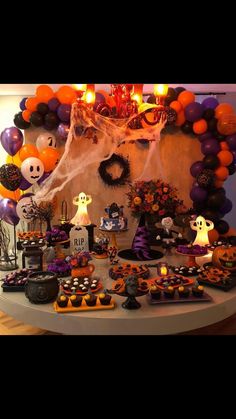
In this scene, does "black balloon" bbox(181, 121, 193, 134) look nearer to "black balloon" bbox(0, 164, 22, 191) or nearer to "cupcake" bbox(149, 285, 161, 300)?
"black balloon" bbox(0, 164, 22, 191)

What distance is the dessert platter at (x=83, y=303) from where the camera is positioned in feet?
9.53

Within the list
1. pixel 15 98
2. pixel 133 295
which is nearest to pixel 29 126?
pixel 15 98

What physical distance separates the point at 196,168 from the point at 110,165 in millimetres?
1308

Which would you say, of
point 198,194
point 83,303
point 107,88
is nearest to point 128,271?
point 83,303

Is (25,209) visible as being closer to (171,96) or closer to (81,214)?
(81,214)

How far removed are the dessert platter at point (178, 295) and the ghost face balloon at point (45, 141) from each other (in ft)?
10.1

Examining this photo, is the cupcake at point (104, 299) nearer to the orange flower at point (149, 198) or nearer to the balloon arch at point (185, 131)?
the orange flower at point (149, 198)

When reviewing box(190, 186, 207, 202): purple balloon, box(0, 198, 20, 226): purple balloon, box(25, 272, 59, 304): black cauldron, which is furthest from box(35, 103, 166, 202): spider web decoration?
box(25, 272, 59, 304): black cauldron

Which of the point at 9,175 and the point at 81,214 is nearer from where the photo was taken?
the point at 9,175

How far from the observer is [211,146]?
5391mm

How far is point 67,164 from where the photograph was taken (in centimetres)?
499

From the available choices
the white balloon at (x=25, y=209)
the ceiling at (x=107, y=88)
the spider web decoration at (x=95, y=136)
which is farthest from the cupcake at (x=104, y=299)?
the ceiling at (x=107, y=88)
